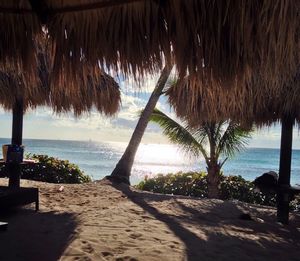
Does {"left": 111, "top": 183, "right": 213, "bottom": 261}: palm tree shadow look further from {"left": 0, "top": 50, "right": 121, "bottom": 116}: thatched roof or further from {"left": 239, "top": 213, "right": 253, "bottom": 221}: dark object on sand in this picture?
{"left": 0, "top": 50, "right": 121, "bottom": 116}: thatched roof

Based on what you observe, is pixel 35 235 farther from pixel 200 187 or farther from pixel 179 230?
pixel 200 187

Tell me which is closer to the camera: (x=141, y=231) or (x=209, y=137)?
(x=141, y=231)

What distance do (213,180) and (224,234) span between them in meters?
5.22

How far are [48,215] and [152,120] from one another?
5.62 m

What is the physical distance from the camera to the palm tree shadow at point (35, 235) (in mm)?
3896

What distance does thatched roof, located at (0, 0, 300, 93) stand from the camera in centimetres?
231

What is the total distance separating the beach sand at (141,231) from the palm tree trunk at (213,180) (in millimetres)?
2541

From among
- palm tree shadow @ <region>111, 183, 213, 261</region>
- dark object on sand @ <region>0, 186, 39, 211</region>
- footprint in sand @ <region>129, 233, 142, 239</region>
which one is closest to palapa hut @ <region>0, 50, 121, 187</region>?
dark object on sand @ <region>0, 186, 39, 211</region>

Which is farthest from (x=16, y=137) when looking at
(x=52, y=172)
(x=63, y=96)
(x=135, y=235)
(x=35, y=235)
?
(x=52, y=172)

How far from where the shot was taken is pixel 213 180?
1020 centimetres

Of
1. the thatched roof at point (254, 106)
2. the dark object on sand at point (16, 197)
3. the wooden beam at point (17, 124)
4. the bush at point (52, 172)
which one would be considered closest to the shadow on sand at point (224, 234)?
Answer: the thatched roof at point (254, 106)

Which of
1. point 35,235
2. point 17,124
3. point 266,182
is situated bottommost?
point 35,235

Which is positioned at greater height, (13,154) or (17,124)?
(17,124)

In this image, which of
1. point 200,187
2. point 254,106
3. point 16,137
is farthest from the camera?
point 200,187
